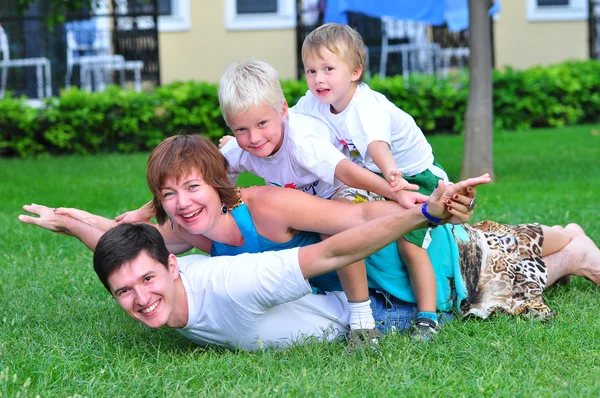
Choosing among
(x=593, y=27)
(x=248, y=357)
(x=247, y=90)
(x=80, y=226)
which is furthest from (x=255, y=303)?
(x=593, y=27)

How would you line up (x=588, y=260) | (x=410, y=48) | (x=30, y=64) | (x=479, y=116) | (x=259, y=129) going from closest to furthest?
(x=259, y=129)
(x=588, y=260)
(x=479, y=116)
(x=30, y=64)
(x=410, y=48)

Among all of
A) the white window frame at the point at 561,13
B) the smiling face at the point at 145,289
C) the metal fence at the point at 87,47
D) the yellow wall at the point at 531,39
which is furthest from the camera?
the white window frame at the point at 561,13

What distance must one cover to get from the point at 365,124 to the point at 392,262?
724 millimetres

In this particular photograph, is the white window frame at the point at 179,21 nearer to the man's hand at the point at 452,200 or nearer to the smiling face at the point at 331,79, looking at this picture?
the smiling face at the point at 331,79

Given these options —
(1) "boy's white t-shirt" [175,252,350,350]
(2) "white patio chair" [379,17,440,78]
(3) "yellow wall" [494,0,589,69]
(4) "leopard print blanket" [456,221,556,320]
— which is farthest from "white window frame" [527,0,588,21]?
(1) "boy's white t-shirt" [175,252,350,350]

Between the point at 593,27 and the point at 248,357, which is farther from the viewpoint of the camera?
the point at 593,27

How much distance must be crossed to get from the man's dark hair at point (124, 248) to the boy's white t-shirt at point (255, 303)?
0.75 ft

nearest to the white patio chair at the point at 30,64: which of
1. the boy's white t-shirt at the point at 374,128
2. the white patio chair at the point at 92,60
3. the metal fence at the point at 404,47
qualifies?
the white patio chair at the point at 92,60

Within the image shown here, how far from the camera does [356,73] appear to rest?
4.52 m

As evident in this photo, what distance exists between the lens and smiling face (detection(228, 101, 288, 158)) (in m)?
4.11

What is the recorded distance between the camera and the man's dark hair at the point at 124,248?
3789 millimetres

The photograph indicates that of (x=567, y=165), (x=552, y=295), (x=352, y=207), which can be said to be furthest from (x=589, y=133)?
(x=352, y=207)

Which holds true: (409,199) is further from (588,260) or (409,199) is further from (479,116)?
(479,116)

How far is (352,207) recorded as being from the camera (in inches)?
159
